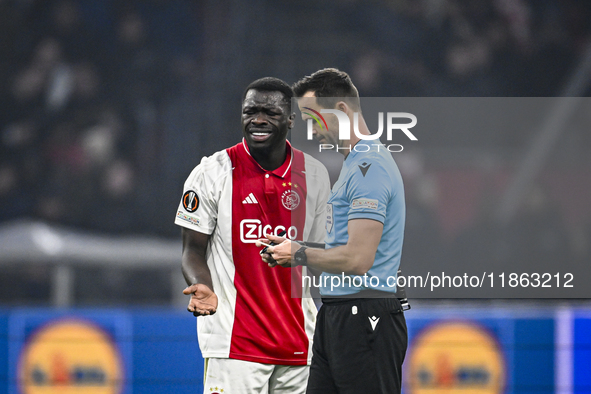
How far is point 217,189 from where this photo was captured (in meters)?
3.27

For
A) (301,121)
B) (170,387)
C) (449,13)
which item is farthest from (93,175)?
(301,121)

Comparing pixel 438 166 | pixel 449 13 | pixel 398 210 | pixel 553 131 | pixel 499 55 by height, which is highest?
pixel 449 13

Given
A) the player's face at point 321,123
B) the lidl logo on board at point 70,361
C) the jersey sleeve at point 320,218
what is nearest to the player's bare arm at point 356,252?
the player's face at point 321,123

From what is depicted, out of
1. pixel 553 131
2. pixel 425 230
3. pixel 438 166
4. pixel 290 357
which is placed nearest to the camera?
pixel 290 357

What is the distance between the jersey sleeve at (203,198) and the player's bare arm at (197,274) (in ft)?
0.14

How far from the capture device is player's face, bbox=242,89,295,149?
3.20 meters

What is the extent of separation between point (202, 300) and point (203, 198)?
484 millimetres

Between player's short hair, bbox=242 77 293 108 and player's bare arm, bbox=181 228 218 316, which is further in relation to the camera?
player's short hair, bbox=242 77 293 108

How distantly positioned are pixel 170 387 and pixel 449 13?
579 centimetres

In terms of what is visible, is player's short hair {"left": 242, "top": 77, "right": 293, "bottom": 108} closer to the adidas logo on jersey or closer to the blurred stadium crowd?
the adidas logo on jersey

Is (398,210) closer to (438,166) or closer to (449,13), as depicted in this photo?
(438,166)

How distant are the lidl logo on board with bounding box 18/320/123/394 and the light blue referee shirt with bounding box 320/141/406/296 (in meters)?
2.50

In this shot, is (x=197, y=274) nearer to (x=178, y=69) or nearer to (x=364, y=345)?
(x=364, y=345)

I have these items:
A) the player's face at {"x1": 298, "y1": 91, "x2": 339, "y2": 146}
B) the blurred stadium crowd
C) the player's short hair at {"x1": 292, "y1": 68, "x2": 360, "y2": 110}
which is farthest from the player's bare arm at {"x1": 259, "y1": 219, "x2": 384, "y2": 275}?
the blurred stadium crowd
